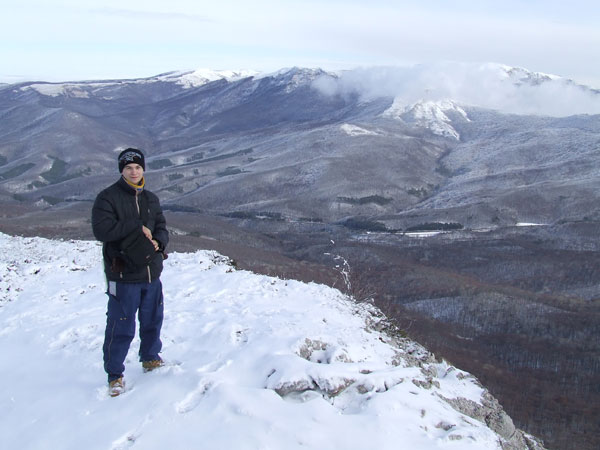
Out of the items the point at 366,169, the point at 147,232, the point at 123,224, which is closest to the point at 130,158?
the point at 123,224

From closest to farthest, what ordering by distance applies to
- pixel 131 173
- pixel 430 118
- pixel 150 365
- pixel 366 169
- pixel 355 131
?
1. pixel 131 173
2. pixel 150 365
3. pixel 366 169
4. pixel 355 131
5. pixel 430 118

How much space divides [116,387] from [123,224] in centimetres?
194

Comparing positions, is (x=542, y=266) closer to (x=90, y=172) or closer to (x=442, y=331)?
(x=442, y=331)

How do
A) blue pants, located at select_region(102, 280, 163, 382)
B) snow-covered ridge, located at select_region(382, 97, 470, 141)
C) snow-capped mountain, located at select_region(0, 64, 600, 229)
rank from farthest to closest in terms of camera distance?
1. snow-covered ridge, located at select_region(382, 97, 470, 141)
2. snow-capped mountain, located at select_region(0, 64, 600, 229)
3. blue pants, located at select_region(102, 280, 163, 382)

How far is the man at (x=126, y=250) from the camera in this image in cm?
632

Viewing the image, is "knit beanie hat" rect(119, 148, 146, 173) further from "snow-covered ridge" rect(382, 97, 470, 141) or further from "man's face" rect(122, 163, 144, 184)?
"snow-covered ridge" rect(382, 97, 470, 141)

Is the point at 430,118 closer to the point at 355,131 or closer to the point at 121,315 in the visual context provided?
the point at 355,131

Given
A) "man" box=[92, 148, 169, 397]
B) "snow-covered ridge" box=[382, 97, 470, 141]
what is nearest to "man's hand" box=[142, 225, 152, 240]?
"man" box=[92, 148, 169, 397]

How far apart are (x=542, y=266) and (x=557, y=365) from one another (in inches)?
1124

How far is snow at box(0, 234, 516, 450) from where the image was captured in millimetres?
5672

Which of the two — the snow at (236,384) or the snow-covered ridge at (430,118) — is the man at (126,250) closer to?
the snow at (236,384)

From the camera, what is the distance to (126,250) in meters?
6.43

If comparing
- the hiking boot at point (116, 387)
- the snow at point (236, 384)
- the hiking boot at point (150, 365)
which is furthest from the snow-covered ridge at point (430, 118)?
the hiking boot at point (116, 387)

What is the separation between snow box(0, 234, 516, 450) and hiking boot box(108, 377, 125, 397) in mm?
92
